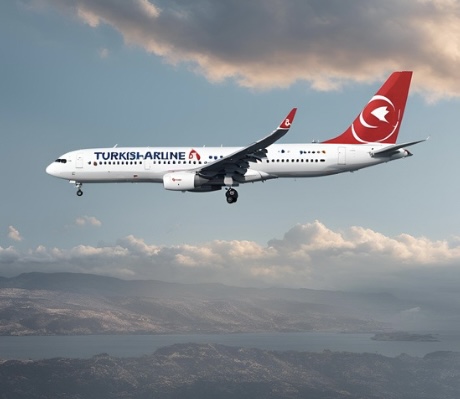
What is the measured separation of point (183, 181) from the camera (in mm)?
71125

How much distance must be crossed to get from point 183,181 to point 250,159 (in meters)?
7.37

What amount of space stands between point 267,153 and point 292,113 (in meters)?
9.93

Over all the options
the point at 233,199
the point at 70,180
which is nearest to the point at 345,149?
the point at 233,199

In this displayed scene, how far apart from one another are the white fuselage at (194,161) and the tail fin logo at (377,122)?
2.18 meters

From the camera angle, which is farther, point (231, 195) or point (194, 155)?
point (194, 155)

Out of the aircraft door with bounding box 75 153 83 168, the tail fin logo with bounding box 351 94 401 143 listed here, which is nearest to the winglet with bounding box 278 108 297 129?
the tail fin logo with bounding box 351 94 401 143

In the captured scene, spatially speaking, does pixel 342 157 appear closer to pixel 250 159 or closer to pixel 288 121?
pixel 250 159

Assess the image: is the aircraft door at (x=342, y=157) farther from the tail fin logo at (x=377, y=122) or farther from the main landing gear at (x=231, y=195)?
the main landing gear at (x=231, y=195)

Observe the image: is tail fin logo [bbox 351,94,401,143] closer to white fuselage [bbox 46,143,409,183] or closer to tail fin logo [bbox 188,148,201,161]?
white fuselage [bbox 46,143,409,183]

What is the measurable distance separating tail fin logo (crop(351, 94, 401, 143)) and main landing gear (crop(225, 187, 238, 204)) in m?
15.9

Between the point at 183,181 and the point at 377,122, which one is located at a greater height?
the point at 377,122

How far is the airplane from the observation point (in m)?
71.2

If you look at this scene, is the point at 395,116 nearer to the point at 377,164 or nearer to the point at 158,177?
the point at 377,164

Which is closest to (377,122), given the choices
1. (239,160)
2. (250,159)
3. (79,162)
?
(250,159)
